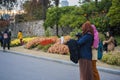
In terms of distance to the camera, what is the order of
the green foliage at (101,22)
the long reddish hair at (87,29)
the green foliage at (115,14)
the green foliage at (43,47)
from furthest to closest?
the green foliage at (101,22), the green foliage at (115,14), the green foliage at (43,47), the long reddish hair at (87,29)

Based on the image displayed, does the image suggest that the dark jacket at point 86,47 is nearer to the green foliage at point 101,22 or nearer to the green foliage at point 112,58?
the green foliage at point 112,58

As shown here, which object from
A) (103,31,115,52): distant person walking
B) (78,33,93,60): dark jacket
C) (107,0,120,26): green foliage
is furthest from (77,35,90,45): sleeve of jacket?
(107,0,120,26): green foliage

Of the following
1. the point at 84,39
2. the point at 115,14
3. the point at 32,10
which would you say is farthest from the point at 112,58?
the point at 32,10

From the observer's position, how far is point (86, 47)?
9641mm

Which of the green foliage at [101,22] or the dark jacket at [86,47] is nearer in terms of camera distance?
the dark jacket at [86,47]

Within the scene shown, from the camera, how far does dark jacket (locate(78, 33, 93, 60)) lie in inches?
377

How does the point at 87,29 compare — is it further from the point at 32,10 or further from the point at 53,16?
the point at 32,10

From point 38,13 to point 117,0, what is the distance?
2346cm

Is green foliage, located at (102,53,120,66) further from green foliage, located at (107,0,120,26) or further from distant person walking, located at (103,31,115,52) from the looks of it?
green foliage, located at (107,0,120,26)

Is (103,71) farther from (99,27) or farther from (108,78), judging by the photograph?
(99,27)

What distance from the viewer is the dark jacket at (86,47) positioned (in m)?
9.57

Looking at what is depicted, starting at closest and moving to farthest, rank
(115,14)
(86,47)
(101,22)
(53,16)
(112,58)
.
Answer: (86,47) < (112,58) < (115,14) < (101,22) < (53,16)

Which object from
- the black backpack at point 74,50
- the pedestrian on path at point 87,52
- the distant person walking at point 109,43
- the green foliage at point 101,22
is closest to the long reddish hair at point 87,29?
the pedestrian on path at point 87,52

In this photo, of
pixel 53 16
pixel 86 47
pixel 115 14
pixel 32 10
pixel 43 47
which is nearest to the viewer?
pixel 86 47
